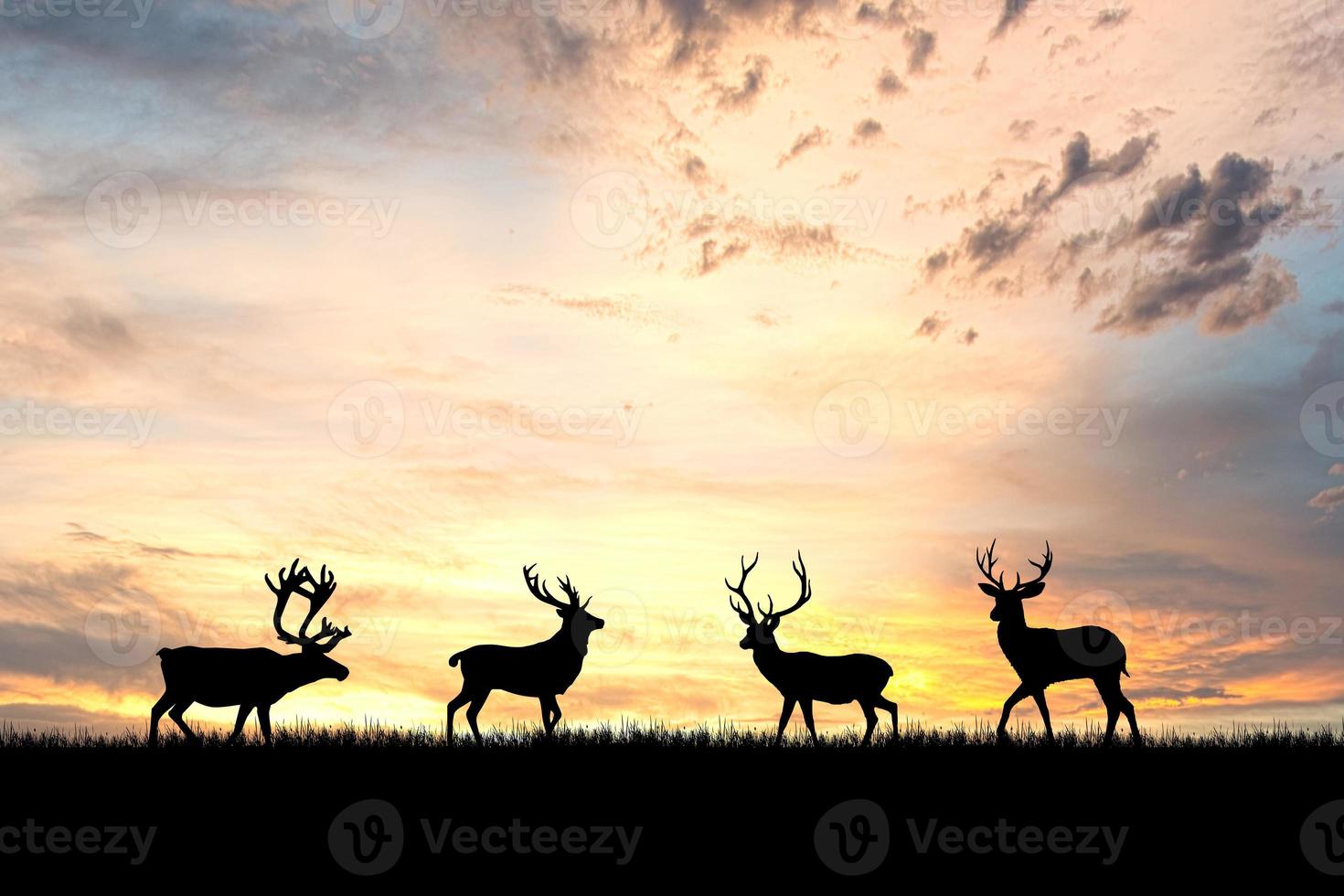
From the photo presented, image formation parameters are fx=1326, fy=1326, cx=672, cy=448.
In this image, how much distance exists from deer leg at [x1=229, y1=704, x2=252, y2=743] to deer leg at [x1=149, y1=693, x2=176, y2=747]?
3.28 ft

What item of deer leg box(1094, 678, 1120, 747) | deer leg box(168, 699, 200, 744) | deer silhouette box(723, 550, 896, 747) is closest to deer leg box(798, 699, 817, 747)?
deer silhouette box(723, 550, 896, 747)

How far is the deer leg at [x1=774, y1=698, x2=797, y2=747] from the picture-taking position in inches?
746

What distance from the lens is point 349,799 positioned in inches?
592

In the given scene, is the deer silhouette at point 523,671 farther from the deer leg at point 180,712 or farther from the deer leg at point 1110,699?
the deer leg at point 1110,699

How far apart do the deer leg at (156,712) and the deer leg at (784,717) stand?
8719 millimetres

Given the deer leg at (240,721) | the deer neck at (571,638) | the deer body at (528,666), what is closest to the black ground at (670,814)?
the deer leg at (240,721)

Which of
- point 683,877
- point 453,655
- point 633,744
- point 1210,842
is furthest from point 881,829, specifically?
point 453,655

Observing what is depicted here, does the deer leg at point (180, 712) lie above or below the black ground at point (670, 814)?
above

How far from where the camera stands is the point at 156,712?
1897cm

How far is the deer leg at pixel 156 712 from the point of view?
18.7m

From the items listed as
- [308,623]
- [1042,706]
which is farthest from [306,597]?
[1042,706]

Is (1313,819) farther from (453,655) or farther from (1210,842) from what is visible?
(453,655)

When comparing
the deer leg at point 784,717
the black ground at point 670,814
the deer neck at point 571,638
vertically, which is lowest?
the black ground at point 670,814

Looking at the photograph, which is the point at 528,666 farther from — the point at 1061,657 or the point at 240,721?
the point at 1061,657
